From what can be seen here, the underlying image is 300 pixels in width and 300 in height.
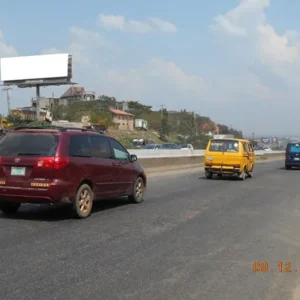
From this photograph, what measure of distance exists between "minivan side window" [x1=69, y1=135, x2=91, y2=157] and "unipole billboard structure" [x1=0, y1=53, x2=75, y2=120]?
201 feet

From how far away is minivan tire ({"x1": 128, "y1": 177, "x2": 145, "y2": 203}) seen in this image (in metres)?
11.6

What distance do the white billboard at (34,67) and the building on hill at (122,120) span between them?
41.5 meters

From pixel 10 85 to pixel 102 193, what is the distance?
68.6 meters

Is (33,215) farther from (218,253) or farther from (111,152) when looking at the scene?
(218,253)

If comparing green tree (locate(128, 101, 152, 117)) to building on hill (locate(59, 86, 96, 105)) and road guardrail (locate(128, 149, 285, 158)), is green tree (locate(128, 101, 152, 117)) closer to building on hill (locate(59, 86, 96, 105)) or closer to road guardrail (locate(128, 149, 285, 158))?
building on hill (locate(59, 86, 96, 105))

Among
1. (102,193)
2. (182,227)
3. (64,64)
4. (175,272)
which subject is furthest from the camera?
(64,64)

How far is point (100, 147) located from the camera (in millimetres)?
10203

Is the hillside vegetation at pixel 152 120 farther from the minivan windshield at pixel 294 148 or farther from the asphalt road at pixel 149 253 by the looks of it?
the asphalt road at pixel 149 253

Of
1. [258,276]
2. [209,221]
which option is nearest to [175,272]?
[258,276]

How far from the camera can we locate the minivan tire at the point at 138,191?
38.2 feet

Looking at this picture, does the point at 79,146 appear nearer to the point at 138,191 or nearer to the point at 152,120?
the point at 138,191

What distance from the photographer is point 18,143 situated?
9.04m

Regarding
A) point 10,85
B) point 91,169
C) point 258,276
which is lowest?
point 258,276

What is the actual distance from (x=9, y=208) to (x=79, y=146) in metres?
1.95
